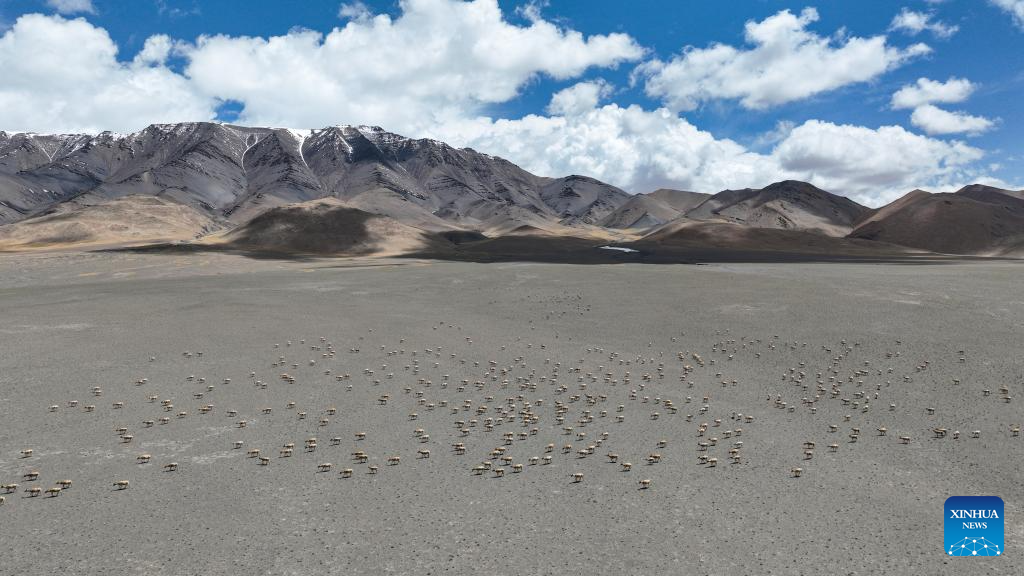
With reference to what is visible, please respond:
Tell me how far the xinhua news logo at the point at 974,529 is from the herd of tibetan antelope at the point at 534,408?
2858 mm

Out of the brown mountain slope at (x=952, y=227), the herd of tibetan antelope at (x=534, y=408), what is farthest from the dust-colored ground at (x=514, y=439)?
the brown mountain slope at (x=952, y=227)

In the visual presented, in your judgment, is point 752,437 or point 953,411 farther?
point 953,411

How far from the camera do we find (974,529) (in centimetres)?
1011

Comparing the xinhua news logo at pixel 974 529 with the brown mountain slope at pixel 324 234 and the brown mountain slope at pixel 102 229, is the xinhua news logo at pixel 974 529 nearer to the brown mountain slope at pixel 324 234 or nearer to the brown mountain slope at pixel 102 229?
the brown mountain slope at pixel 324 234

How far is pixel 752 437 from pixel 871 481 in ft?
9.77

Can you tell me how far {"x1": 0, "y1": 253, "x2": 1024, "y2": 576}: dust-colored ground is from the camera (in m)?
9.78

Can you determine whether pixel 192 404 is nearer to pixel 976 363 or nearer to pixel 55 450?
pixel 55 450

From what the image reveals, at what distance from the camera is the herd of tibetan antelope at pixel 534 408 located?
13.3 meters

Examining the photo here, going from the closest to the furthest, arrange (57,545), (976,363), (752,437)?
(57,545) → (752,437) → (976,363)

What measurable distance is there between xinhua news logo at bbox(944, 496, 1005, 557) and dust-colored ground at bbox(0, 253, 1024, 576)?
22 centimetres

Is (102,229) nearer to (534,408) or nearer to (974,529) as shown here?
(534,408)

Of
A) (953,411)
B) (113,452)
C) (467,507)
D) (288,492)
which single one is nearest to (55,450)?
(113,452)

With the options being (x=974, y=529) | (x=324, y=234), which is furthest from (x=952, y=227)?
(x=974, y=529)

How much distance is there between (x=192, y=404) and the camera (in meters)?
17.3
